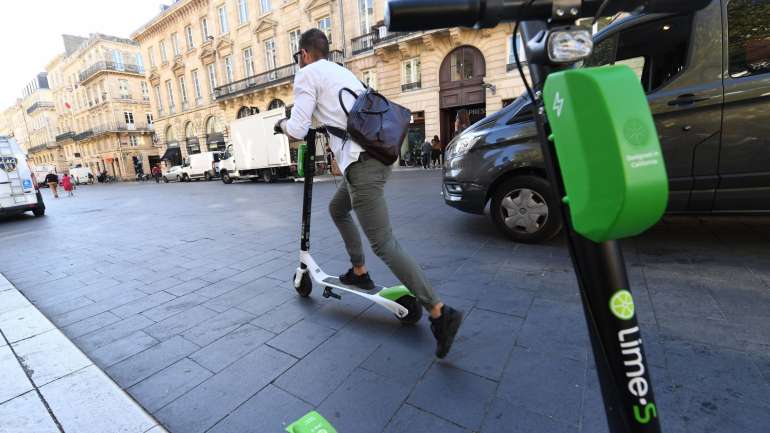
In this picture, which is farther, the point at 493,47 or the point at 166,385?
the point at 493,47

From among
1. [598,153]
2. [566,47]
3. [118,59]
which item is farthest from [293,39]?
[118,59]

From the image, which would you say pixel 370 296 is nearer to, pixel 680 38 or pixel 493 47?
pixel 680 38

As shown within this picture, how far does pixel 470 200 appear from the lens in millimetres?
4203

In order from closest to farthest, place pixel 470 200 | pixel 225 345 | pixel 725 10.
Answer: pixel 225 345, pixel 725 10, pixel 470 200

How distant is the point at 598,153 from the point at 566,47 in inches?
10.9

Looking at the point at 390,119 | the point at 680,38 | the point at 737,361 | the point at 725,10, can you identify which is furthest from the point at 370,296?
the point at 725,10

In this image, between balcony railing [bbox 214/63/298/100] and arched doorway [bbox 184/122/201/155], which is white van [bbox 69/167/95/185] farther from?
balcony railing [bbox 214/63/298/100]

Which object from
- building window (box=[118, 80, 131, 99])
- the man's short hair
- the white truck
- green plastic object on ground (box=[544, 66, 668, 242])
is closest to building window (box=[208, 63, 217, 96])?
the white truck

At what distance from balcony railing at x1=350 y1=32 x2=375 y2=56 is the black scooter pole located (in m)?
22.7

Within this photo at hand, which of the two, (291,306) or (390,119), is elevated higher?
(390,119)

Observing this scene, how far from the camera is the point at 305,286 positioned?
303cm

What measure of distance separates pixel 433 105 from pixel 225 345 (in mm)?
19137

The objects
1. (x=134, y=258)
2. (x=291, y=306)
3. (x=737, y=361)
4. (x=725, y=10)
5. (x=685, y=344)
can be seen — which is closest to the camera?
(x=737, y=361)

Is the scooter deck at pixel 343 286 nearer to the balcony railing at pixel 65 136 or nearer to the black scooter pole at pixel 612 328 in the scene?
the black scooter pole at pixel 612 328
